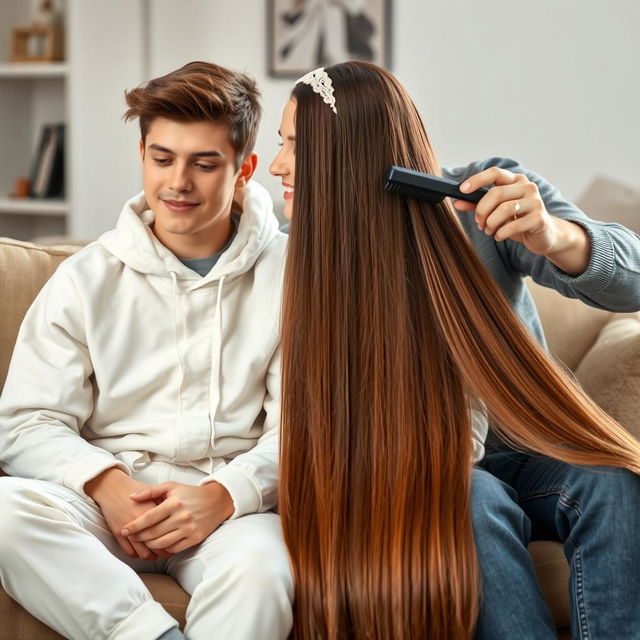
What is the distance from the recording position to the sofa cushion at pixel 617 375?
1.67 m

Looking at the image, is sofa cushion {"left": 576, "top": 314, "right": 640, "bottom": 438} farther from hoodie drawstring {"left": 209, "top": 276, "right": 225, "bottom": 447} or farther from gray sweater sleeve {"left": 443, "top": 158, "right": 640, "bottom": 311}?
hoodie drawstring {"left": 209, "top": 276, "right": 225, "bottom": 447}

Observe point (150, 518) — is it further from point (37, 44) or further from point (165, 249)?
→ point (37, 44)

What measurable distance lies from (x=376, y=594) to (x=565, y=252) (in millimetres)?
548

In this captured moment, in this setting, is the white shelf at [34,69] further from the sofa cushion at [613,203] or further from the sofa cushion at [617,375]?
the sofa cushion at [617,375]

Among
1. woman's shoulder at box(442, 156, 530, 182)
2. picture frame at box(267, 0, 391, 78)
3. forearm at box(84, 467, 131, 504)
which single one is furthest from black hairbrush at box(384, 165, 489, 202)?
picture frame at box(267, 0, 391, 78)

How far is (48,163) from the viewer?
4.16 m

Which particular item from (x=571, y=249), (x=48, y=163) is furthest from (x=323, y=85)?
(x=48, y=163)

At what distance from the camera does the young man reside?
1386 millimetres

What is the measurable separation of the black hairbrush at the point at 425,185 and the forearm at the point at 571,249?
13cm

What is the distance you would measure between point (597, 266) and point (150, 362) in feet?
2.27

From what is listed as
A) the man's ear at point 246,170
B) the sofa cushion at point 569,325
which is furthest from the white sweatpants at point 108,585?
the sofa cushion at point 569,325

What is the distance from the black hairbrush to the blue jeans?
0.38m

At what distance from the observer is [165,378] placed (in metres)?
1.57

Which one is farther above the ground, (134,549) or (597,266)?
(597,266)
